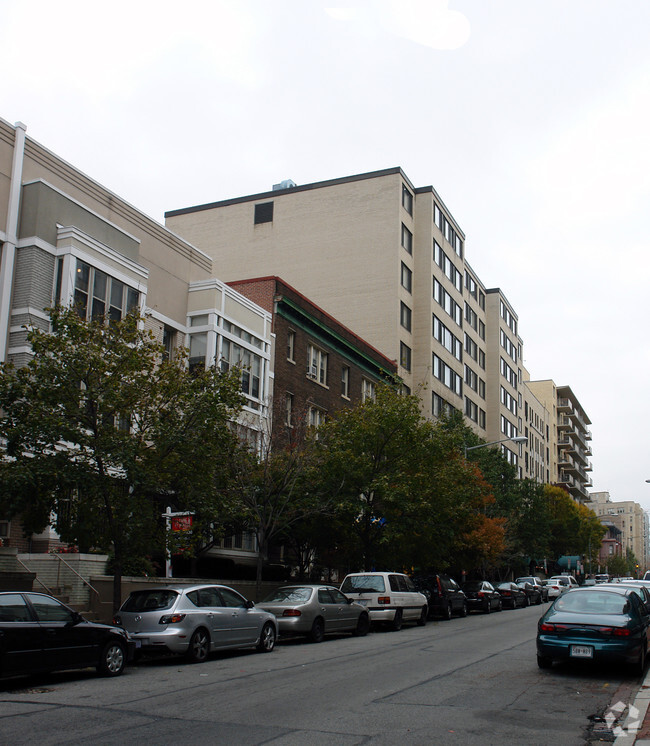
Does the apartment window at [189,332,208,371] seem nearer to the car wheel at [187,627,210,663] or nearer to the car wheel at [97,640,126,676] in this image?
the car wheel at [187,627,210,663]

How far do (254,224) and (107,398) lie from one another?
3752cm

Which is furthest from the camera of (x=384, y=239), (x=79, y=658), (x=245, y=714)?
(x=384, y=239)

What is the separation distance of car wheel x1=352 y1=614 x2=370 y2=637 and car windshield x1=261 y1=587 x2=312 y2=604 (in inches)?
104

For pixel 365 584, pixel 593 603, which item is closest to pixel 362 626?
pixel 365 584

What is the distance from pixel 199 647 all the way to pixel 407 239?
4216 cm

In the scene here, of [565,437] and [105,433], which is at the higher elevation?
[565,437]

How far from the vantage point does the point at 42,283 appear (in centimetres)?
2347

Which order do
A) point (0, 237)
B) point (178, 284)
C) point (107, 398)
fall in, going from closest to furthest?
point (107, 398)
point (0, 237)
point (178, 284)

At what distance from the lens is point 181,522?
19.7 metres

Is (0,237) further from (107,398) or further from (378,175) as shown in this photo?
(378,175)

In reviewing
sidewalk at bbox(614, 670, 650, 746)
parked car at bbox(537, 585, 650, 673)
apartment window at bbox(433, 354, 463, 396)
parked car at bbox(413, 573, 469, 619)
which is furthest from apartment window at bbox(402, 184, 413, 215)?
sidewalk at bbox(614, 670, 650, 746)

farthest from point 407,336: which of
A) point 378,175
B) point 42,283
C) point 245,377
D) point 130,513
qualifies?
point 130,513

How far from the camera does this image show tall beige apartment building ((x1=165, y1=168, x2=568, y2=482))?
Result: 5100 cm

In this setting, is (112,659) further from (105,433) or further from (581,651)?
(581,651)
